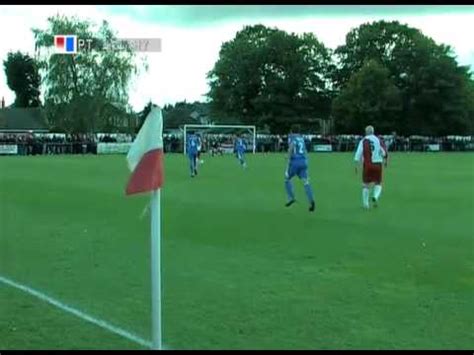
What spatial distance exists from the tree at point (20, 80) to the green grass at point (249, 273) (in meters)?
110

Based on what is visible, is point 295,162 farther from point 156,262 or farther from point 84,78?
point 84,78

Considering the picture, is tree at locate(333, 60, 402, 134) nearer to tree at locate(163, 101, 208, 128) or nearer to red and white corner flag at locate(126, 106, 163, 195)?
tree at locate(163, 101, 208, 128)

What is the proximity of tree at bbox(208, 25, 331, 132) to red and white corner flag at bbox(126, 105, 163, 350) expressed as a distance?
9276 centimetres

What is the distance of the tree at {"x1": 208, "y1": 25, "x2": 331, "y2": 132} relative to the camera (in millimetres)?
99000

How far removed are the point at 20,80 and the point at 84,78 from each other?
54.3m

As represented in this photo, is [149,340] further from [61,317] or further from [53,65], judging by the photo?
[53,65]

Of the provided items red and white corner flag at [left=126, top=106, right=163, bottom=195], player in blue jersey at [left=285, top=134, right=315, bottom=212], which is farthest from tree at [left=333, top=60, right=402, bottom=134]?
red and white corner flag at [left=126, top=106, right=163, bottom=195]

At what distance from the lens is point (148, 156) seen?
5559mm

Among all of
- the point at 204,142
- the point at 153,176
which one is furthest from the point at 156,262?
the point at 204,142

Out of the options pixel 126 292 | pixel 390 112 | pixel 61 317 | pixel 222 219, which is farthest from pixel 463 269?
pixel 390 112

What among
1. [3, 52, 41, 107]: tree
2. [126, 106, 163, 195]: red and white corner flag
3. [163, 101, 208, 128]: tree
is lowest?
[126, 106, 163, 195]: red and white corner flag

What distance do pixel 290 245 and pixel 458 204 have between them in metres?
8.01

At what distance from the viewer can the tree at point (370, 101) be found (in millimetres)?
94062

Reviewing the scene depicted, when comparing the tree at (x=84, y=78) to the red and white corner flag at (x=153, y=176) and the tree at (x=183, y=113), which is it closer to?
the tree at (x=183, y=113)
